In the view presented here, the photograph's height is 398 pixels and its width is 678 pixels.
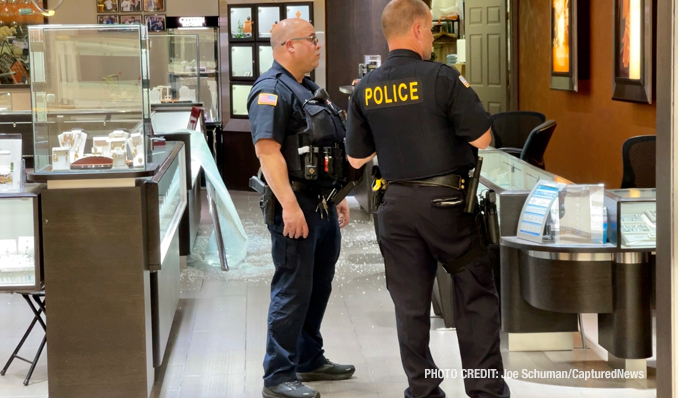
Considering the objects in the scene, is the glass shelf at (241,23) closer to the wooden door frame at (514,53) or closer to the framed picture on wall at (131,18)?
the framed picture on wall at (131,18)

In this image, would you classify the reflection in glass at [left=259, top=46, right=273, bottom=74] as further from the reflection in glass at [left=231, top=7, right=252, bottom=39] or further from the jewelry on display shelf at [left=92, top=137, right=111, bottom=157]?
the jewelry on display shelf at [left=92, top=137, right=111, bottom=157]

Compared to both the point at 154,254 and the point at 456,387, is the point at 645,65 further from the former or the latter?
the point at 154,254

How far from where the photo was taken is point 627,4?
6664 millimetres

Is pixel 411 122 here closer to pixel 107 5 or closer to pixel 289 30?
pixel 289 30

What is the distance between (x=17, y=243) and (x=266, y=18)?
7368mm

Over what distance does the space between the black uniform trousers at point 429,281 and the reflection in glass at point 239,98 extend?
307 inches

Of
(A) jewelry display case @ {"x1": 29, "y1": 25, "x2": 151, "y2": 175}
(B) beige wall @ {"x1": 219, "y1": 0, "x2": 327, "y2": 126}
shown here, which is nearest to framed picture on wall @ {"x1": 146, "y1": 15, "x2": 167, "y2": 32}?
(B) beige wall @ {"x1": 219, "y1": 0, "x2": 327, "y2": 126}

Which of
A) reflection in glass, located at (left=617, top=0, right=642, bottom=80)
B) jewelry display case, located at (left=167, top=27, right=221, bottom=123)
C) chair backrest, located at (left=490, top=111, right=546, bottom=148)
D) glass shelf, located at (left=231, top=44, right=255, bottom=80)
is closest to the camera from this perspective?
reflection in glass, located at (left=617, top=0, right=642, bottom=80)

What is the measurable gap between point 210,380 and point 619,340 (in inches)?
73.7

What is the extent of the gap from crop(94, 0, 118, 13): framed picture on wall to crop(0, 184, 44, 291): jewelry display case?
29.6ft

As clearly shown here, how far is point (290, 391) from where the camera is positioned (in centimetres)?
371

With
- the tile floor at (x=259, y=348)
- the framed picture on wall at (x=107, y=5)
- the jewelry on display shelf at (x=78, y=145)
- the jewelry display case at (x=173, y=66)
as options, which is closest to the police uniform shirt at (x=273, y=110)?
the jewelry on display shelf at (x=78, y=145)

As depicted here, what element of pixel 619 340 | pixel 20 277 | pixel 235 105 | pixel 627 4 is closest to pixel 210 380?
pixel 20 277

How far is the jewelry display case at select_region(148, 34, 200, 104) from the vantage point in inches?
353
